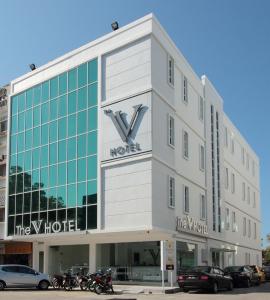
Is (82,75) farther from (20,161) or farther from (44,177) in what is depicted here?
(20,161)

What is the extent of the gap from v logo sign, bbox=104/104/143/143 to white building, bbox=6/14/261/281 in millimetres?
62

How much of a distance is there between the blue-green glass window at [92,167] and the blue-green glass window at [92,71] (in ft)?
17.0

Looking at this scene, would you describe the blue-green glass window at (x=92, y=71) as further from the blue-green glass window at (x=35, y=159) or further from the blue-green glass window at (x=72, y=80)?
the blue-green glass window at (x=35, y=159)

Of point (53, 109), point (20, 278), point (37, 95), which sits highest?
point (37, 95)

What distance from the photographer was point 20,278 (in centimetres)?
2883

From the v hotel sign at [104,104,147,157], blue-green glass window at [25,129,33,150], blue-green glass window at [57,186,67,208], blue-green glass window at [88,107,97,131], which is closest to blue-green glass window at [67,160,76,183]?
blue-green glass window at [57,186,67,208]

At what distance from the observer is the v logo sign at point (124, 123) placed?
3022 cm

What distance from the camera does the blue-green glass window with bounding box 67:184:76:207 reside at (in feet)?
108

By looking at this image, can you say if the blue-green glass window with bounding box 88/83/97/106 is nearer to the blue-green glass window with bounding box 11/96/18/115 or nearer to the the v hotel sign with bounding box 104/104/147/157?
the the v hotel sign with bounding box 104/104/147/157

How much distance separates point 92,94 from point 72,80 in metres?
2.47

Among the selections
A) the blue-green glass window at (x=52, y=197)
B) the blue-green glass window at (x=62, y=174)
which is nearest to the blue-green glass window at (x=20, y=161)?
the blue-green glass window at (x=52, y=197)

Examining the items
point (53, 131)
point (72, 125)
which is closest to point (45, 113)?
point (53, 131)

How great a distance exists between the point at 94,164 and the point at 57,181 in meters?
3.66

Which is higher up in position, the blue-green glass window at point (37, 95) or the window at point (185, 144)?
the blue-green glass window at point (37, 95)
